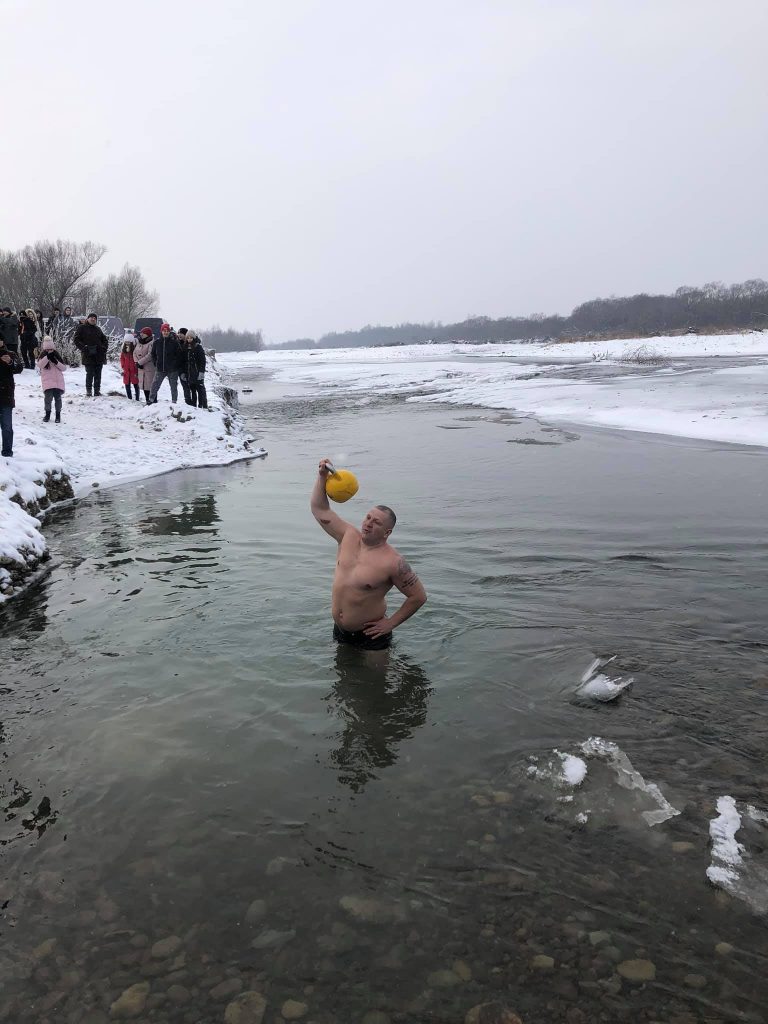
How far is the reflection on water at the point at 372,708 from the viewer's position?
13.4ft

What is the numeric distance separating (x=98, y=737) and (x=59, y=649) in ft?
5.11

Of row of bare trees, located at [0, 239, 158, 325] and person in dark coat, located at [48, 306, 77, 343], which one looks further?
row of bare trees, located at [0, 239, 158, 325]

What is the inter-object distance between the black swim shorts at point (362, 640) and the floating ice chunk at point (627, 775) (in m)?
1.84

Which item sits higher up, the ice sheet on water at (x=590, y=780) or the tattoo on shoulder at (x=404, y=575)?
the tattoo on shoulder at (x=404, y=575)

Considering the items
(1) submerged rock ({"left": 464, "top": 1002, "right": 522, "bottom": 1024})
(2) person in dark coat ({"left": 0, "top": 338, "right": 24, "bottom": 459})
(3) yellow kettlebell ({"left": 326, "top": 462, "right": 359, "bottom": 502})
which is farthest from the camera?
(2) person in dark coat ({"left": 0, "top": 338, "right": 24, "bottom": 459})

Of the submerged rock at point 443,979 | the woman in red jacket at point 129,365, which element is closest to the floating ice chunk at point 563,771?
the submerged rock at point 443,979

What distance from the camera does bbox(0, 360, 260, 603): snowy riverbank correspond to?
7840mm

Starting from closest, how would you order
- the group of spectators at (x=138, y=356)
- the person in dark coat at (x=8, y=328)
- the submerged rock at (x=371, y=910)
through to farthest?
1. the submerged rock at (x=371, y=910)
2. the group of spectators at (x=138, y=356)
3. the person in dark coat at (x=8, y=328)

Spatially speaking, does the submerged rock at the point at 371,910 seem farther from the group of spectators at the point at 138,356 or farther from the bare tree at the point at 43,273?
the bare tree at the point at 43,273

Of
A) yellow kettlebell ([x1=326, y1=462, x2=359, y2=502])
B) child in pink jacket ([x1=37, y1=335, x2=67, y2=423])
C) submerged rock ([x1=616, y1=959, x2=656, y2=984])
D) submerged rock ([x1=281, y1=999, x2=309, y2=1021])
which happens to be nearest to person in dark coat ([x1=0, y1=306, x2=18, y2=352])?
child in pink jacket ([x1=37, y1=335, x2=67, y2=423])

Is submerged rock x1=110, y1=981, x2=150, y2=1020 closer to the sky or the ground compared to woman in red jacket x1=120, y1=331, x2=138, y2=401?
closer to the ground

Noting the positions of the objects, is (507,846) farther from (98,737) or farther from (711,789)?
(98,737)

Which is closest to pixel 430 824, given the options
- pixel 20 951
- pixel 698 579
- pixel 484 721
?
pixel 484 721

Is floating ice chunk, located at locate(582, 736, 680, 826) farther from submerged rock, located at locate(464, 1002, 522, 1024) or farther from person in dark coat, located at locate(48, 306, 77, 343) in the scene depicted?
person in dark coat, located at locate(48, 306, 77, 343)
